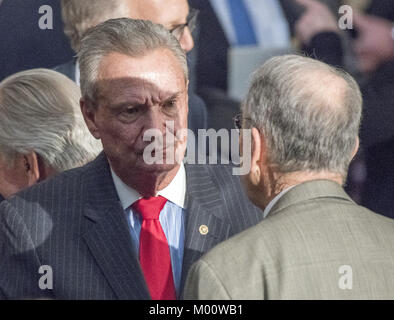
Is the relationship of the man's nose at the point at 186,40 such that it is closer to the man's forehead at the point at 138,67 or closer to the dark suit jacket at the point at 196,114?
the dark suit jacket at the point at 196,114

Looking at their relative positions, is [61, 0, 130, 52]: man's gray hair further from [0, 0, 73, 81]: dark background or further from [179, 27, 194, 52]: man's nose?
[179, 27, 194, 52]: man's nose

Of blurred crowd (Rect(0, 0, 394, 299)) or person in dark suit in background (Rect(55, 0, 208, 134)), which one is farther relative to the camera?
person in dark suit in background (Rect(55, 0, 208, 134))

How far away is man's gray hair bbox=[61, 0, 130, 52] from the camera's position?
4.45 metres

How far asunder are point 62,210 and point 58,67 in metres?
1.71

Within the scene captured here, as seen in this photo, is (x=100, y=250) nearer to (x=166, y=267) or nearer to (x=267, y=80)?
(x=166, y=267)

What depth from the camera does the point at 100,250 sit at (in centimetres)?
301

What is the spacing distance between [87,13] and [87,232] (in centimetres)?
173

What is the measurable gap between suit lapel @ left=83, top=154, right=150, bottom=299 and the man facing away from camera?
50 centimetres

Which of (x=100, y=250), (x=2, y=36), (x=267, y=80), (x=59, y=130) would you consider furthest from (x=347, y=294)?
(x=2, y=36)

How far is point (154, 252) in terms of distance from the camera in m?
3.06

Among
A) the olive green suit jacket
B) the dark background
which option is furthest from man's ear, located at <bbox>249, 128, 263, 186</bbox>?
the dark background

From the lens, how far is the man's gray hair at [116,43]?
3.16 metres

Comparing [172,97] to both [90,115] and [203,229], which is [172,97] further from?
[203,229]

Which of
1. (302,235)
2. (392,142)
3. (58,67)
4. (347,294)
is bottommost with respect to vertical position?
(347,294)
